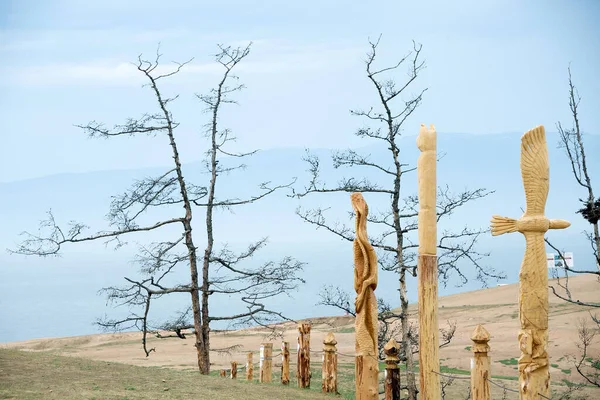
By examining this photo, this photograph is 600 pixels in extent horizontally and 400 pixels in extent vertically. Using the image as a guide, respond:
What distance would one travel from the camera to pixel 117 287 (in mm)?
18953

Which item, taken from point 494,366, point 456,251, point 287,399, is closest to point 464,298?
point 494,366

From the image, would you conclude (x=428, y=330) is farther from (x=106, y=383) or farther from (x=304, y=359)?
(x=106, y=383)

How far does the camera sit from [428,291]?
38.8 feet

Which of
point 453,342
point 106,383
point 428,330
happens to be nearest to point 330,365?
point 428,330

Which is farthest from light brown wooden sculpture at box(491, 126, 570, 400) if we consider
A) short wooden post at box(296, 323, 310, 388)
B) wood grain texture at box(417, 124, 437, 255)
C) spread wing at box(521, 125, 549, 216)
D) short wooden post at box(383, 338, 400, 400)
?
short wooden post at box(296, 323, 310, 388)

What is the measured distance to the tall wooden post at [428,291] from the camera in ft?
38.5

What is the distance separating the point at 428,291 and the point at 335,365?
4.13 metres

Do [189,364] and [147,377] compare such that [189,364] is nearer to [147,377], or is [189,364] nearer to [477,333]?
[147,377]

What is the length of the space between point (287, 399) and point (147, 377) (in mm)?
2696

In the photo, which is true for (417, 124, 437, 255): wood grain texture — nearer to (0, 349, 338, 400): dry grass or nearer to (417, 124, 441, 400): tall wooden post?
(417, 124, 441, 400): tall wooden post

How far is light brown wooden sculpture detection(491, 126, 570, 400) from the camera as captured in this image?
1042cm

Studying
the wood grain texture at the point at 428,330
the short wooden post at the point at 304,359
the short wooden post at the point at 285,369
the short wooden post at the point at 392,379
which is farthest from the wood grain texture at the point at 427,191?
the short wooden post at the point at 285,369

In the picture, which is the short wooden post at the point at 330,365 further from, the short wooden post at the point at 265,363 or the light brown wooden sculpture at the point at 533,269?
the light brown wooden sculpture at the point at 533,269

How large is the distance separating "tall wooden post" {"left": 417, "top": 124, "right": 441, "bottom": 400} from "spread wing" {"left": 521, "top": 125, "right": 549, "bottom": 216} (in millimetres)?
1699
